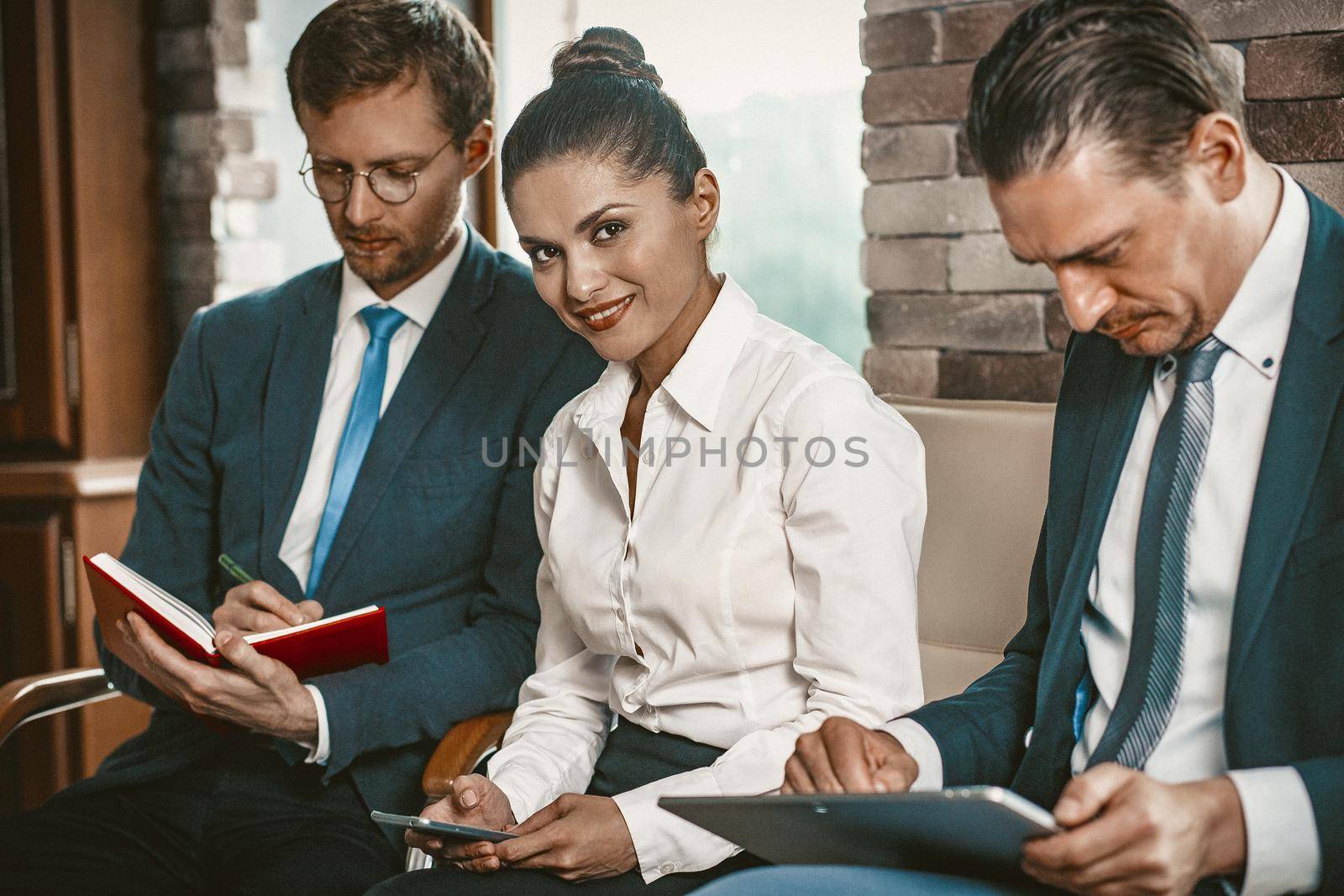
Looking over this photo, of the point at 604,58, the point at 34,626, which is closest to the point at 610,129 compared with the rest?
the point at 604,58

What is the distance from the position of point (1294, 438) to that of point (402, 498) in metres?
1.29

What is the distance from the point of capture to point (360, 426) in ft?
6.79

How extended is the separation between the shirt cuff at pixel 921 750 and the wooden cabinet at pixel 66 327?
2.10 m

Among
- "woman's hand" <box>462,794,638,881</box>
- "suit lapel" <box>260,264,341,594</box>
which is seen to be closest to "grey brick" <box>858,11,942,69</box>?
"suit lapel" <box>260,264,341,594</box>

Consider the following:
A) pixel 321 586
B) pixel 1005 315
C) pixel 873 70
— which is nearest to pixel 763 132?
pixel 873 70

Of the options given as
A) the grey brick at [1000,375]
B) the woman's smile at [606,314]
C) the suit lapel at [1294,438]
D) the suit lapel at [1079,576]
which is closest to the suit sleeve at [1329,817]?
the suit lapel at [1294,438]

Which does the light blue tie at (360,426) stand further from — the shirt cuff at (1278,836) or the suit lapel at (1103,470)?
the shirt cuff at (1278,836)

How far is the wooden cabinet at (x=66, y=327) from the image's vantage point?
9.20ft

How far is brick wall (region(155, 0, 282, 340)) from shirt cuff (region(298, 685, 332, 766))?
4.78ft

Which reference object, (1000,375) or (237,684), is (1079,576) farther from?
(237,684)

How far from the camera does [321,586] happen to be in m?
2.02

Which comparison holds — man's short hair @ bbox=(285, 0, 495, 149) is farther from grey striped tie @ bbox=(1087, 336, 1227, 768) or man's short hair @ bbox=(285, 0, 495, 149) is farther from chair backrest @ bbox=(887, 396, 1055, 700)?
grey striped tie @ bbox=(1087, 336, 1227, 768)

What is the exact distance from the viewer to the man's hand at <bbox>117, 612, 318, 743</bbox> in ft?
5.60

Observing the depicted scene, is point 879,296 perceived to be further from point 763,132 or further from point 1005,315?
point 763,132
